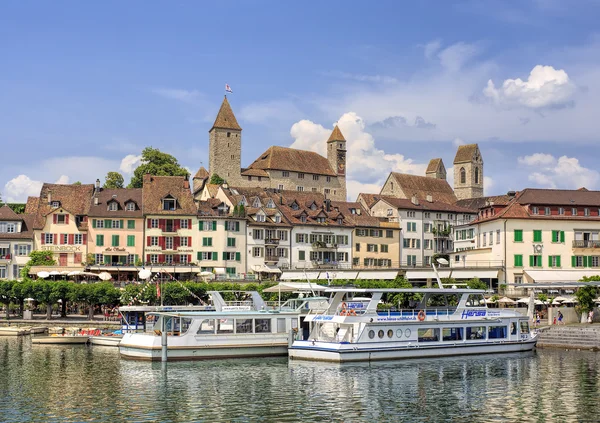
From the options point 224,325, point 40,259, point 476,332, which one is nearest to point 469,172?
point 40,259

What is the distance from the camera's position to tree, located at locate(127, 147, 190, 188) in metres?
130

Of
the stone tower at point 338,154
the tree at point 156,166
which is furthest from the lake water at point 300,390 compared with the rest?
the stone tower at point 338,154

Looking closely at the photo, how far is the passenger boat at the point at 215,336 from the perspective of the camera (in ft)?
172

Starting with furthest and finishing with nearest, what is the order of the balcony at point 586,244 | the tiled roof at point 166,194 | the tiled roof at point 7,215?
the tiled roof at point 166,194, the tiled roof at point 7,215, the balcony at point 586,244

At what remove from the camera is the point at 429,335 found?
53.5 m

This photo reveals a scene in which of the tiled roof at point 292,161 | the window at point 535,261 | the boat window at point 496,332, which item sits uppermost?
the tiled roof at point 292,161

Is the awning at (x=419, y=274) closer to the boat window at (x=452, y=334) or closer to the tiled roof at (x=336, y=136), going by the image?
the boat window at (x=452, y=334)

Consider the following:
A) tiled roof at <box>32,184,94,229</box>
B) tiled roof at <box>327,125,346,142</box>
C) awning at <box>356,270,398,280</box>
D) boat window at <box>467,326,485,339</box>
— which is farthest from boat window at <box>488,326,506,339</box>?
tiled roof at <box>327,125,346,142</box>

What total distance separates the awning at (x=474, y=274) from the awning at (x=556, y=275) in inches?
139

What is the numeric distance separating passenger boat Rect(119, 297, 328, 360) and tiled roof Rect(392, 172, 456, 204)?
88045 mm

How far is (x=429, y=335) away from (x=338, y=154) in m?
120

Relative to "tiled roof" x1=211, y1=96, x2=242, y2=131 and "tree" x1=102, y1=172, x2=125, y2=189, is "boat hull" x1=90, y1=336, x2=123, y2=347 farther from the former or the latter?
"tiled roof" x1=211, y1=96, x2=242, y2=131

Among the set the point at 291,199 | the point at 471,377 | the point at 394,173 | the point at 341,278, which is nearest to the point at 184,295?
the point at 341,278

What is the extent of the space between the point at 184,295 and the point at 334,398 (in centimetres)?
4401
